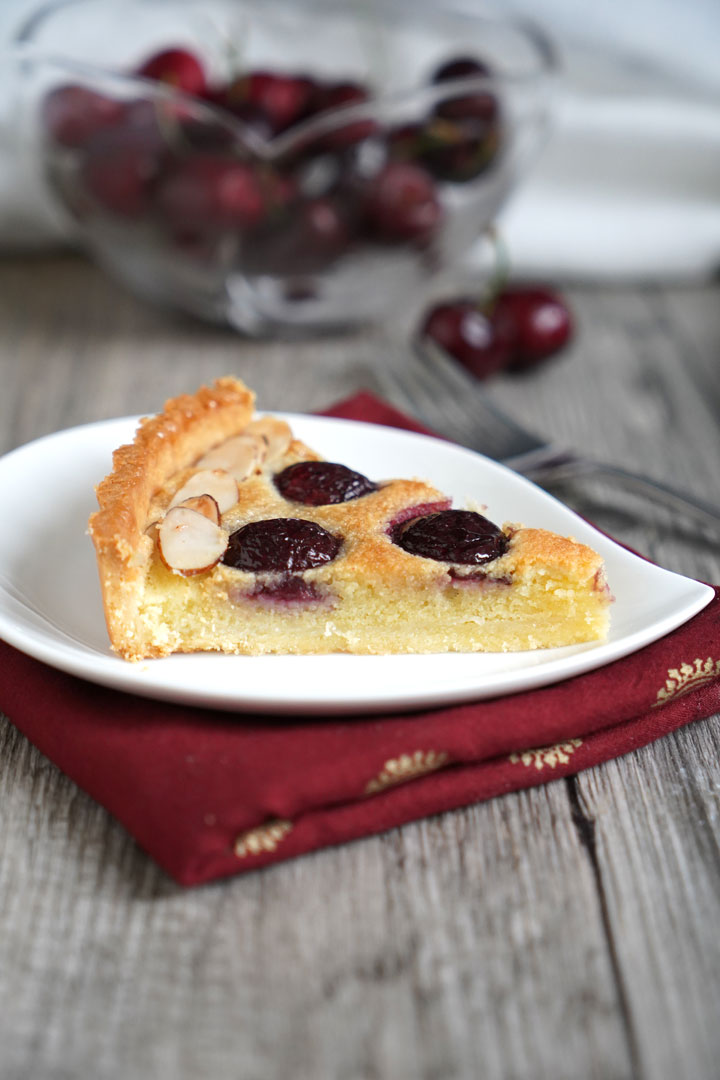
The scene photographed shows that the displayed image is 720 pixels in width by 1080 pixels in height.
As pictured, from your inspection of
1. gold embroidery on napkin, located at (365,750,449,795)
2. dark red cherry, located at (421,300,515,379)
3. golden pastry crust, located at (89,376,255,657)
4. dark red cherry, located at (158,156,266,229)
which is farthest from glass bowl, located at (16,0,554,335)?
gold embroidery on napkin, located at (365,750,449,795)

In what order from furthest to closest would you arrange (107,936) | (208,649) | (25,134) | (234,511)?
(25,134) → (234,511) → (208,649) → (107,936)

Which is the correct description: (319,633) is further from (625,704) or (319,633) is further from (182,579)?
(625,704)

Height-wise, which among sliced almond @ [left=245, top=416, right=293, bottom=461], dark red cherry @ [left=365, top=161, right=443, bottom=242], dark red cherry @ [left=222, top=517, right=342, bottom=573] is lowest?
dark red cherry @ [left=222, top=517, right=342, bottom=573]

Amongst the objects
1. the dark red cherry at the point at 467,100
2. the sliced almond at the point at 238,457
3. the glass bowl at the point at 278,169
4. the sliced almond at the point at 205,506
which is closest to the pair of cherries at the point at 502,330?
the glass bowl at the point at 278,169

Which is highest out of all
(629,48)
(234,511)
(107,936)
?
(629,48)

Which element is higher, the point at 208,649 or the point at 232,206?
the point at 232,206

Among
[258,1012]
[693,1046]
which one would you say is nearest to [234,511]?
[258,1012]

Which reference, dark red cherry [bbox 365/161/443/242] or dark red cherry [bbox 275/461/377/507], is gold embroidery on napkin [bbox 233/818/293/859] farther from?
dark red cherry [bbox 365/161/443/242]
